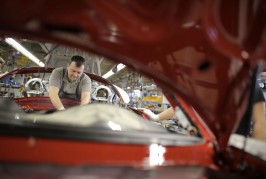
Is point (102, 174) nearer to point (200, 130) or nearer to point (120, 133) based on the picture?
point (120, 133)

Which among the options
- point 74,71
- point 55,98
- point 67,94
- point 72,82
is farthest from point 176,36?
point 67,94

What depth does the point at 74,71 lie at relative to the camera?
3104mm

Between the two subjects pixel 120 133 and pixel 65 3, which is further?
pixel 120 133

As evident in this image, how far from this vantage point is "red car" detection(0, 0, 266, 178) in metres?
0.83

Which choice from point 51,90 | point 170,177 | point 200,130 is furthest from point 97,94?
point 170,177

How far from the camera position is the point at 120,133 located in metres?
1.04

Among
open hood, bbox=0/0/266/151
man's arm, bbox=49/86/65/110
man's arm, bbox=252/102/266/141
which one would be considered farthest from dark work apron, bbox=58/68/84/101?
open hood, bbox=0/0/266/151

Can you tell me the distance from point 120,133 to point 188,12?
553 mm

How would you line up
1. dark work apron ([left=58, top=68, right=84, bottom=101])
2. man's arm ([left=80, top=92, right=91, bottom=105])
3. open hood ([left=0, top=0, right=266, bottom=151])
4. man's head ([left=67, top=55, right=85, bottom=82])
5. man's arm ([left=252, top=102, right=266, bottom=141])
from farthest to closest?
dark work apron ([left=58, top=68, right=84, bottom=101])
man's arm ([left=80, top=92, right=91, bottom=105])
man's head ([left=67, top=55, right=85, bottom=82])
man's arm ([left=252, top=102, right=266, bottom=141])
open hood ([left=0, top=0, right=266, bottom=151])

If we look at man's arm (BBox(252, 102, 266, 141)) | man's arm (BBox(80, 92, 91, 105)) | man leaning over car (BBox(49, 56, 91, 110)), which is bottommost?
man's arm (BBox(252, 102, 266, 141))

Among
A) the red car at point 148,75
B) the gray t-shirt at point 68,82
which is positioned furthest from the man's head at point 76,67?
the red car at point 148,75

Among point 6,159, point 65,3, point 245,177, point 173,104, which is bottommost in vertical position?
point 245,177

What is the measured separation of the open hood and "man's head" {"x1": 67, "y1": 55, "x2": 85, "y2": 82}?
205 centimetres

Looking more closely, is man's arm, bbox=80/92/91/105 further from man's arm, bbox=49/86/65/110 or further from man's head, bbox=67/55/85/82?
man's arm, bbox=49/86/65/110
